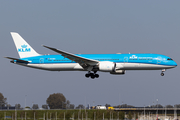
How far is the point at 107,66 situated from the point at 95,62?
299 cm

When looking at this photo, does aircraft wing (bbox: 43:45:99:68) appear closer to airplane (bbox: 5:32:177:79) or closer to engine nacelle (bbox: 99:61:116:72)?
airplane (bbox: 5:32:177:79)

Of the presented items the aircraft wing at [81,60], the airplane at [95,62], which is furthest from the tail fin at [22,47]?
the aircraft wing at [81,60]

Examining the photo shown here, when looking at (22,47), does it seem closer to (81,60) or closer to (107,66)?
(81,60)

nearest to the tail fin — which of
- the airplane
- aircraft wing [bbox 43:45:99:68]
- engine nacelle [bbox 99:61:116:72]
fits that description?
the airplane

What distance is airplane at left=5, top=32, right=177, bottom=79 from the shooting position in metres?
62.2

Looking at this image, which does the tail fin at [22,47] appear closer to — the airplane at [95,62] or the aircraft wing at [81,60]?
the airplane at [95,62]

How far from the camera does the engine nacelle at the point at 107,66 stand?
204ft

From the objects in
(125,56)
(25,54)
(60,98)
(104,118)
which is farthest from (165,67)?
(60,98)

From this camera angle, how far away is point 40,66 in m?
70.1

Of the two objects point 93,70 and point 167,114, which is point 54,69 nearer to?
point 93,70

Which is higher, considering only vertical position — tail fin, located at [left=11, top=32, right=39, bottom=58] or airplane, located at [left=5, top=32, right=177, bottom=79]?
tail fin, located at [left=11, top=32, right=39, bottom=58]

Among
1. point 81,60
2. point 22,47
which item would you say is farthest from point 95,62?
point 22,47

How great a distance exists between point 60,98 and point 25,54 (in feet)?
210

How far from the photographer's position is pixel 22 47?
75.4 m
